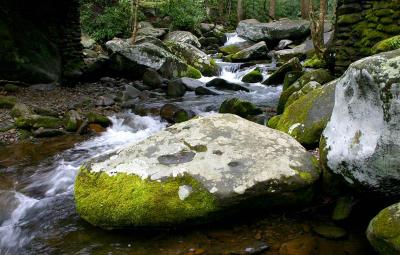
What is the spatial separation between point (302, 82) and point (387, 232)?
226 inches

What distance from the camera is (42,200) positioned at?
5496 millimetres

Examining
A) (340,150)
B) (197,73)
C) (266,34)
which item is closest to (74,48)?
(197,73)

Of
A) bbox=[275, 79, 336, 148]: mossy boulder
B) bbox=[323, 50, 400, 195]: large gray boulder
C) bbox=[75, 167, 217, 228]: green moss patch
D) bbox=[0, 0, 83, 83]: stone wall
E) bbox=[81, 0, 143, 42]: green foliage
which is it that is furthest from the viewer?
bbox=[81, 0, 143, 42]: green foliage

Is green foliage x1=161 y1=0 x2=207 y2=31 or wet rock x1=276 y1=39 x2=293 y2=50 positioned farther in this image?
green foliage x1=161 y1=0 x2=207 y2=31

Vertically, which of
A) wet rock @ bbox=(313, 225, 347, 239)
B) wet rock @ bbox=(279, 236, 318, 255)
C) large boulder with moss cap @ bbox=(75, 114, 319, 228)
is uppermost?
large boulder with moss cap @ bbox=(75, 114, 319, 228)

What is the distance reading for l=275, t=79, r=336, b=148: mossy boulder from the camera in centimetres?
557

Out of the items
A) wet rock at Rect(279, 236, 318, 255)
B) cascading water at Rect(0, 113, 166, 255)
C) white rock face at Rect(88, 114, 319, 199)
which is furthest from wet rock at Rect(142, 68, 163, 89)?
wet rock at Rect(279, 236, 318, 255)

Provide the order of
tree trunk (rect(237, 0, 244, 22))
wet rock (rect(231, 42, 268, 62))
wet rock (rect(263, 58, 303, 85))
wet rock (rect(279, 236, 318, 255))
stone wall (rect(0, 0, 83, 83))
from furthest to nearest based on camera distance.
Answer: tree trunk (rect(237, 0, 244, 22)) < wet rock (rect(231, 42, 268, 62)) < stone wall (rect(0, 0, 83, 83)) < wet rock (rect(263, 58, 303, 85)) < wet rock (rect(279, 236, 318, 255))

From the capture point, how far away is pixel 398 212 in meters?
3.37

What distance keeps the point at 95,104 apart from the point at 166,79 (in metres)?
4.01

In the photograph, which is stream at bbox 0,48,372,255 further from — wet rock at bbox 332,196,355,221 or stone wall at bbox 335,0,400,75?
stone wall at bbox 335,0,400,75

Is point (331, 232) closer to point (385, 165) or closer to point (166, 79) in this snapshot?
point (385, 165)

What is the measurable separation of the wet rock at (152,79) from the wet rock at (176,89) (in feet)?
3.35

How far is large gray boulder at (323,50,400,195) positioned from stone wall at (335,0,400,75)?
14.4 ft
